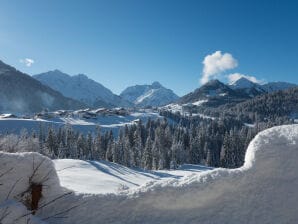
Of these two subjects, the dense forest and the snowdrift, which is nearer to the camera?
the snowdrift

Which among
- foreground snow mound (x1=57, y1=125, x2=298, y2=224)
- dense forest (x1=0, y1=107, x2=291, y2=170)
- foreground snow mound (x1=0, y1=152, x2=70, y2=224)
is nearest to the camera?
foreground snow mound (x1=57, y1=125, x2=298, y2=224)

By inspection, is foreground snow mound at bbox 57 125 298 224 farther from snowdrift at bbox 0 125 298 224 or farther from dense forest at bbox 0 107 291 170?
dense forest at bbox 0 107 291 170

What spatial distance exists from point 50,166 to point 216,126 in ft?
591

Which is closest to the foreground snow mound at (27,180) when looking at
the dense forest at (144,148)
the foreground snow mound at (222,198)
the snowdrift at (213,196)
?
the snowdrift at (213,196)

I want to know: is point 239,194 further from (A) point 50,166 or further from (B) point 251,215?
(A) point 50,166

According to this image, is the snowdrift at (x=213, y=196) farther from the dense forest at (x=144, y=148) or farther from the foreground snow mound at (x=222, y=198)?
the dense forest at (x=144, y=148)

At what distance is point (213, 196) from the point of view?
9.59 m

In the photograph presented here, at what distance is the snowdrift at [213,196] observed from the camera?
948 centimetres

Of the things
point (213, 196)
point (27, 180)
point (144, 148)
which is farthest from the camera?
point (144, 148)

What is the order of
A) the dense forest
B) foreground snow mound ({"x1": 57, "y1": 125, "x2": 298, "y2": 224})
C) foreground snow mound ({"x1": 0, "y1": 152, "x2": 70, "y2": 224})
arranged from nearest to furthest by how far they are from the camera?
foreground snow mound ({"x1": 57, "y1": 125, "x2": 298, "y2": 224}) < foreground snow mound ({"x1": 0, "y1": 152, "x2": 70, "y2": 224}) < the dense forest

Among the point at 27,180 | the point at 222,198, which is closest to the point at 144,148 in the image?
the point at 27,180

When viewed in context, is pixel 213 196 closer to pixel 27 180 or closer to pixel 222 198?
pixel 222 198

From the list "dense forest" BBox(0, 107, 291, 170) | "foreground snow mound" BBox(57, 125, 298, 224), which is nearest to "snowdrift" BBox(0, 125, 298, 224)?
"foreground snow mound" BBox(57, 125, 298, 224)

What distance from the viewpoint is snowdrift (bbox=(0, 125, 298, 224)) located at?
9.48 meters
